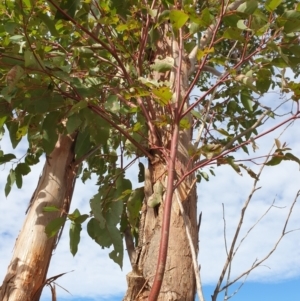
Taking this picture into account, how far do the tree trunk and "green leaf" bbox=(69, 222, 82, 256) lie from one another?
203 millimetres

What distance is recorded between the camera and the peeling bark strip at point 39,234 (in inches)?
87.1

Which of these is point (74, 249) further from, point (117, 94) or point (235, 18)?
point (235, 18)

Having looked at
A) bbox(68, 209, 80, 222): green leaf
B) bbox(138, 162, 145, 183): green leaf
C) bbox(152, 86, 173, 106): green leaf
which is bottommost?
bbox(68, 209, 80, 222): green leaf

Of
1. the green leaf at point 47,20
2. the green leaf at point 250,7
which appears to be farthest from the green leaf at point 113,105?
the green leaf at point 250,7

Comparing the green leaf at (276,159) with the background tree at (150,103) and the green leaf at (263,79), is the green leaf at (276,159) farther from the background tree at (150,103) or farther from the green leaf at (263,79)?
the green leaf at (263,79)

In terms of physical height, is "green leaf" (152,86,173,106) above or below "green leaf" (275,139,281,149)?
above

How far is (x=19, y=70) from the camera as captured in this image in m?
1.14

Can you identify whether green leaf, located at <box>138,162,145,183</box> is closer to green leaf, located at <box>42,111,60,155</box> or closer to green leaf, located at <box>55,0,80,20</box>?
green leaf, located at <box>42,111,60,155</box>

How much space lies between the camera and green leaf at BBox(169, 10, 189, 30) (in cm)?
109

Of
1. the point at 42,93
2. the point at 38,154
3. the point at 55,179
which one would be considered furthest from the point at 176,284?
the point at 38,154

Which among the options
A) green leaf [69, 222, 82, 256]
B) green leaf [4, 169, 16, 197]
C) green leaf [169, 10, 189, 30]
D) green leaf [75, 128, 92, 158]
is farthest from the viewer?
green leaf [4, 169, 16, 197]

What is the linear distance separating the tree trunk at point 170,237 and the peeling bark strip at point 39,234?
90 cm

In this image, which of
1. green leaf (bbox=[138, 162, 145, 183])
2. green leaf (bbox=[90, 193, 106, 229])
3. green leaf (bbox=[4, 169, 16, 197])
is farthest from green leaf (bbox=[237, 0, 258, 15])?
green leaf (bbox=[4, 169, 16, 197])

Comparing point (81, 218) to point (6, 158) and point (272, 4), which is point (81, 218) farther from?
point (6, 158)
